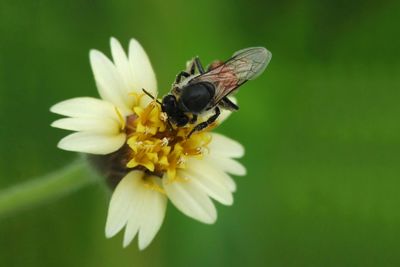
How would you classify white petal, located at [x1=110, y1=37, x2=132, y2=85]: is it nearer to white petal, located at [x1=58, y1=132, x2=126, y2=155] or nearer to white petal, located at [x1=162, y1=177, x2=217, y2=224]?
white petal, located at [x1=58, y1=132, x2=126, y2=155]

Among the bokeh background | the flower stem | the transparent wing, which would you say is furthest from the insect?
the bokeh background

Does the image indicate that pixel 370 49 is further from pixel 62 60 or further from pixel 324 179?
pixel 62 60

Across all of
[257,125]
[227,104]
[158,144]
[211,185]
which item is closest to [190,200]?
[211,185]

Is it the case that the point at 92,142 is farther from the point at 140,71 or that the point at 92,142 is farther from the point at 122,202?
the point at 140,71

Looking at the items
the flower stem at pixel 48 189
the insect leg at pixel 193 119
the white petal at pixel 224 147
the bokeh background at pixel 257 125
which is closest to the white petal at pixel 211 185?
the white petal at pixel 224 147

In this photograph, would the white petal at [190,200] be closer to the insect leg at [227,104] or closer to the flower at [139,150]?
the flower at [139,150]
